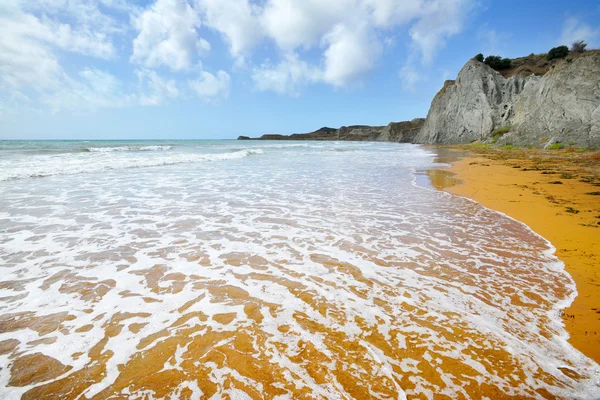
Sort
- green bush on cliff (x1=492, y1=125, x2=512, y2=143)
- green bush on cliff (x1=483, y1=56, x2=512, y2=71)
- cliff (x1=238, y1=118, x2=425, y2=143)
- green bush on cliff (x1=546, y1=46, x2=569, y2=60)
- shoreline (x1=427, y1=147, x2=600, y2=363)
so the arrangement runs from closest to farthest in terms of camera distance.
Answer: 1. shoreline (x1=427, y1=147, x2=600, y2=363)
2. green bush on cliff (x1=492, y1=125, x2=512, y2=143)
3. green bush on cliff (x1=546, y1=46, x2=569, y2=60)
4. green bush on cliff (x1=483, y1=56, x2=512, y2=71)
5. cliff (x1=238, y1=118, x2=425, y2=143)

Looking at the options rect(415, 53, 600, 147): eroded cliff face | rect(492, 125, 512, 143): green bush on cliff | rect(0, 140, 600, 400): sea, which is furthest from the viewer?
rect(492, 125, 512, 143): green bush on cliff

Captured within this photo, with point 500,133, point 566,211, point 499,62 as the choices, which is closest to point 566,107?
point 500,133

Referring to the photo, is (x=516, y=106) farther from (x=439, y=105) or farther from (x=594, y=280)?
(x=594, y=280)

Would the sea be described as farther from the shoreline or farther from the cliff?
the cliff

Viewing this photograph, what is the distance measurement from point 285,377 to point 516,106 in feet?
145

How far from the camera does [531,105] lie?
30625 millimetres

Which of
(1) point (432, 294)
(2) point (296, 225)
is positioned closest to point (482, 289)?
(1) point (432, 294)

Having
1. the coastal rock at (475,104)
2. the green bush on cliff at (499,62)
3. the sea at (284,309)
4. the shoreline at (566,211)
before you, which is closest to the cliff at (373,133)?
the coastal rock at (475,104)

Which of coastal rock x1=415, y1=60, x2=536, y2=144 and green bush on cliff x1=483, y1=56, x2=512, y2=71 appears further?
green bush on cliff x1=483, y1=56, x2=512, y2=71

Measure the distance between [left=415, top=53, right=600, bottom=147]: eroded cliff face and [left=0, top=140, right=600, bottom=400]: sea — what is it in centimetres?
2574

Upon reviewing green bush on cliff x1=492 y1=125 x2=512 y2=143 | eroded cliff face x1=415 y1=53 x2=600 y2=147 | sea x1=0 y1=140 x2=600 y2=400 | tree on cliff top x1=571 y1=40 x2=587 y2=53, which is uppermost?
tree on cliff top x1=571 y1=40 x2=587 y2=53

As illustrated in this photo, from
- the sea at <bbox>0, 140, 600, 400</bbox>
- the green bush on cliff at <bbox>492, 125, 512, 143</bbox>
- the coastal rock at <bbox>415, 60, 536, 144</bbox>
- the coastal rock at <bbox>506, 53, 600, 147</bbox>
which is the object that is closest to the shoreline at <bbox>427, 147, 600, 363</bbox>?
the sea at <bbox>0, 140, 600, 400</bbox>

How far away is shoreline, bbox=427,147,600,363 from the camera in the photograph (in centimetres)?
304

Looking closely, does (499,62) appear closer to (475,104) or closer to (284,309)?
(475,104)
